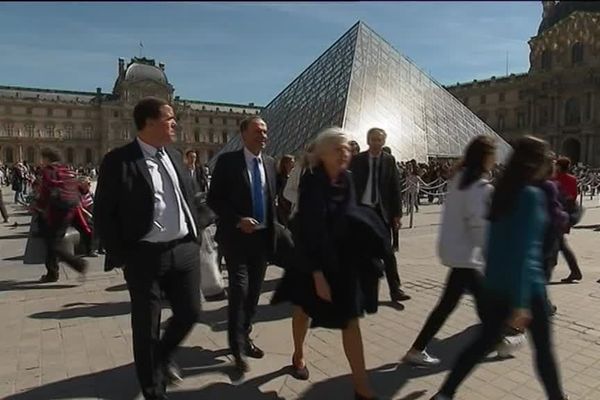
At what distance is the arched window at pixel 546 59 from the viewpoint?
55.8m

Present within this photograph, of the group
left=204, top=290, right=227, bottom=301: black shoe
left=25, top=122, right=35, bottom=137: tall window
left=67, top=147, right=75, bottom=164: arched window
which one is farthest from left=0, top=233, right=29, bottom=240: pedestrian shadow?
left=67, top=147, right=75, bottom=164: arched window

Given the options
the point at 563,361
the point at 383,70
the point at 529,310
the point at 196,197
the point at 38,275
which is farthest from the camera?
the point at 383,70

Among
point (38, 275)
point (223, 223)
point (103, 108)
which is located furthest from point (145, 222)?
point (103, 108)

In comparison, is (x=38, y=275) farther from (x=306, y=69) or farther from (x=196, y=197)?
(x=306, y=69)

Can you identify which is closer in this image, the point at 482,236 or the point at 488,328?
the point at 488,328

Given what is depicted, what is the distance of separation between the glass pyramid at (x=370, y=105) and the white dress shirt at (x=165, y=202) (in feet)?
45.7

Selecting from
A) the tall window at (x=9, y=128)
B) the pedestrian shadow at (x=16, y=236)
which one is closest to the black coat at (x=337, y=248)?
the pedestrian shadow at (x=16, y=236)

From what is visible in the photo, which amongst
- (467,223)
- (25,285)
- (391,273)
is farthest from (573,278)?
(25,285)

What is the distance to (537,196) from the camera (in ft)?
6.92

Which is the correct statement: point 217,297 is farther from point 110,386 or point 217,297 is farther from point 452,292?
point 452,292

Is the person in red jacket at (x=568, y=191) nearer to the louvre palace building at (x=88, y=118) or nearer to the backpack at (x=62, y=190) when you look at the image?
the backpack at (x=62, y=190)

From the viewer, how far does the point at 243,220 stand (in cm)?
289

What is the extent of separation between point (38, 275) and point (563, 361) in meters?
5.42

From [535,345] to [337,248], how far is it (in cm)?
105
